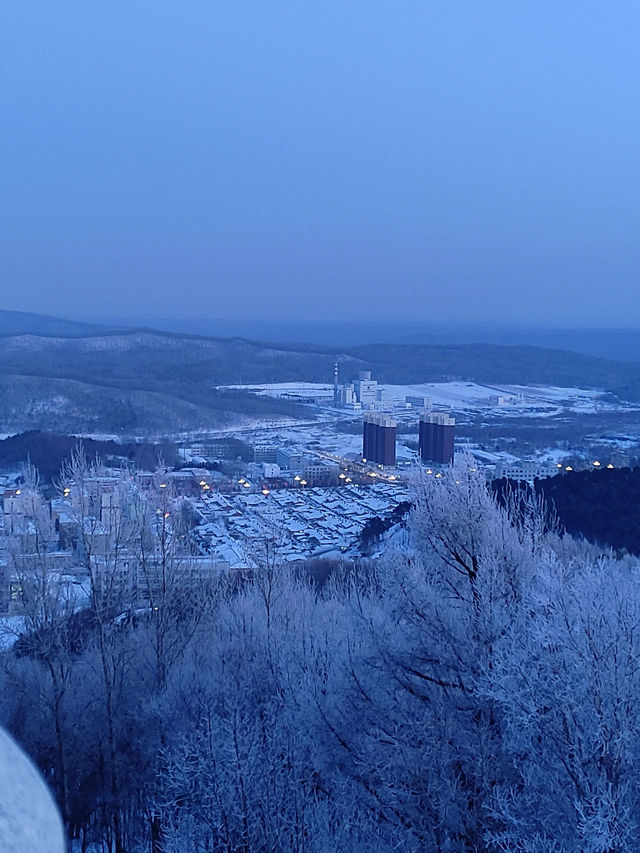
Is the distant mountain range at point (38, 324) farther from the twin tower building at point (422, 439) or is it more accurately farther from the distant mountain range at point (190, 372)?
the twin tower building at point (422, 439)

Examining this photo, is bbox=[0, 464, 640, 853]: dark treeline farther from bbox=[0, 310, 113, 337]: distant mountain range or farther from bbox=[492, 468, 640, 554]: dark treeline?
bbox=[0, 310, 113, 337]: distant mountain range

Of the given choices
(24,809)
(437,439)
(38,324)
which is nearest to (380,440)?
(437,439)

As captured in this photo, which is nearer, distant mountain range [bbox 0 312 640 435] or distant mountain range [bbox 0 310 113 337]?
distant mountain range [bbox 0 312 640 435]

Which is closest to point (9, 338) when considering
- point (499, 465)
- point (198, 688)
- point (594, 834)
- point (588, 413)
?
point (588, 413)

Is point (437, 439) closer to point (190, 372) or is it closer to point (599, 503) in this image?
point (599, 503)

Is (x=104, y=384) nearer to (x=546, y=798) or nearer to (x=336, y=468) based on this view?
(x=336, y=468)

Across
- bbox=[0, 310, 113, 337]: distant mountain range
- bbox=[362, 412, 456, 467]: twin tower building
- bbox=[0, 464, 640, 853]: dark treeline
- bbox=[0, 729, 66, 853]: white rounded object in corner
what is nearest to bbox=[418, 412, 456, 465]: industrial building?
bbox=[362, 412, 456, 467]: twin tower building
